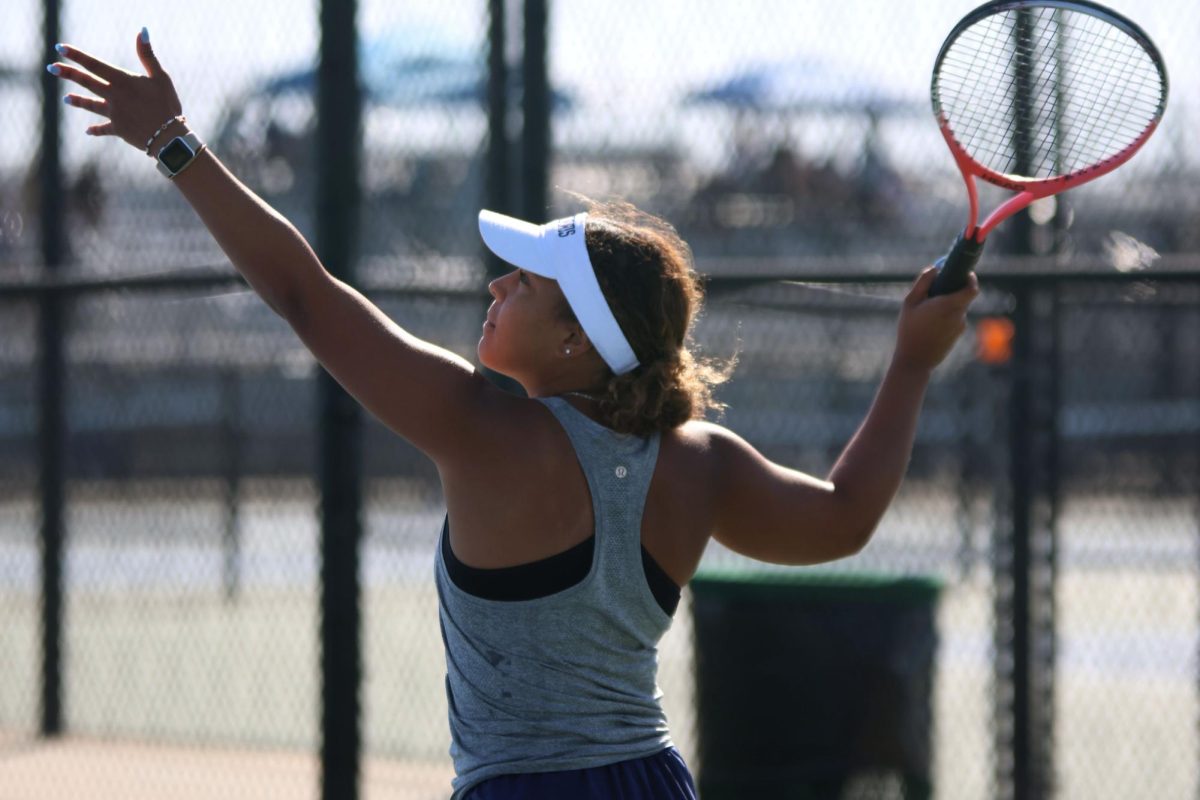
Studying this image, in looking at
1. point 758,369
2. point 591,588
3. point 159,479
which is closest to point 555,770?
point 591,588

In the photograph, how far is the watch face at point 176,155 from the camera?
7.88ft

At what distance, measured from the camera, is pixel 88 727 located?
264 inches

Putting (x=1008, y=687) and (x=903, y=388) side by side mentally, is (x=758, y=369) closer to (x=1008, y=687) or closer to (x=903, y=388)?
(x=1008, y=687)

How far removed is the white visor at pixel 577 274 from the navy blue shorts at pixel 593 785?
583mm

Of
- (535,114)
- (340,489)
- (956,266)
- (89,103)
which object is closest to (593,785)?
(956,266)

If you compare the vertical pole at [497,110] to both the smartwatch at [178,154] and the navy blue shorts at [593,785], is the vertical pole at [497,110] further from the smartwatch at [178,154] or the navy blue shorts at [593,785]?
the navy blue shorts at [593,785]

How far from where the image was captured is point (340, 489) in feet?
14.3

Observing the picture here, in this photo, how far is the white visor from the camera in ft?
7.86

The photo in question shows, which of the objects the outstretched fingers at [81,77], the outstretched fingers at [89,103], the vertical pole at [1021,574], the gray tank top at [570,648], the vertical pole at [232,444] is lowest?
the vertical pole at [232,444]

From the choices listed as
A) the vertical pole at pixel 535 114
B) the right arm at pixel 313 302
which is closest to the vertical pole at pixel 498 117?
the vertical pole at pixel 535 114

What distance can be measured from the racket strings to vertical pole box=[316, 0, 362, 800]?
180 centimetres

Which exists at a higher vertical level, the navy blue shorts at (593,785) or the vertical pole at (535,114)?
the vertical pole at (535,114)

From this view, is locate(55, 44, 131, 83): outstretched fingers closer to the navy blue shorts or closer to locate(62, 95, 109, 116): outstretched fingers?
locate(62, 95, 109, 116): outstretched fingers

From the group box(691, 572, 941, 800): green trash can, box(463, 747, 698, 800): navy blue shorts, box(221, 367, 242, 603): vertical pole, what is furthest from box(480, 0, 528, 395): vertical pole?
box(221, 367, 242, 603): vertical pole
